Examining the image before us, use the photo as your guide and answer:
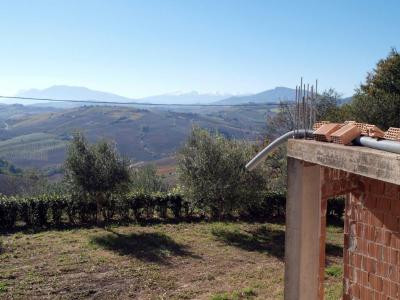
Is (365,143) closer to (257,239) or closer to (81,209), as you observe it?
(257,239)

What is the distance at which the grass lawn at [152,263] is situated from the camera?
32.1ft

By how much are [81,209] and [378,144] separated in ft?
55.1

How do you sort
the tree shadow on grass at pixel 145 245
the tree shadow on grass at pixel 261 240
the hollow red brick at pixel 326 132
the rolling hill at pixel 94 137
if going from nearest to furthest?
the hollow red brick at pixel 326 132 → the tree shadow on grass at pixel 145 245 → the tree shadow on grass at pixel 261 240 → the rolling hill at pixel 94 137

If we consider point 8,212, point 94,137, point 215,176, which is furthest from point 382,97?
point 94,137

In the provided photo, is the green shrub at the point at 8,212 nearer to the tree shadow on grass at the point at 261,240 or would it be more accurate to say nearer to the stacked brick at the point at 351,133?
the tree shadow on grass at the point at 261,240

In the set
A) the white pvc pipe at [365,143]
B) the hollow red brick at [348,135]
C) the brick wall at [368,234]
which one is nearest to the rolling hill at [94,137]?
the white pvc pipe at [365,143]

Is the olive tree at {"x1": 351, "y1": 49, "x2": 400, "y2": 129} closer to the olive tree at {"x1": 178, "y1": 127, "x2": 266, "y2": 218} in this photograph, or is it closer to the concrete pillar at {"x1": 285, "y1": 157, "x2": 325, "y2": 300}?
the olive tree at {"x1": 178, "y1": 127, "x2": 266, "y2": 218}

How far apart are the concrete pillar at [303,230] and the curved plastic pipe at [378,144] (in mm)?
624

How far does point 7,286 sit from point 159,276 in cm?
358

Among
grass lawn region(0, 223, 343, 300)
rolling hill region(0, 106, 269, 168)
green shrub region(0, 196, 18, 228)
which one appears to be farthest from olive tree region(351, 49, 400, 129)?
rolling hill region(0, 106, 269, 168)

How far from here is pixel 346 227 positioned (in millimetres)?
3998

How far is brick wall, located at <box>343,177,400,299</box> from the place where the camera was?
3.42m

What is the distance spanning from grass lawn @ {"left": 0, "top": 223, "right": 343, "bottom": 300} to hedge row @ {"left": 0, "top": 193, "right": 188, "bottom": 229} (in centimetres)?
168

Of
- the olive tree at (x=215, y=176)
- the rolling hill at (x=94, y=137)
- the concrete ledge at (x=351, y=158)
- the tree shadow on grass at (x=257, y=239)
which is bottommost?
the rolling hill at (x=94, y=137)
